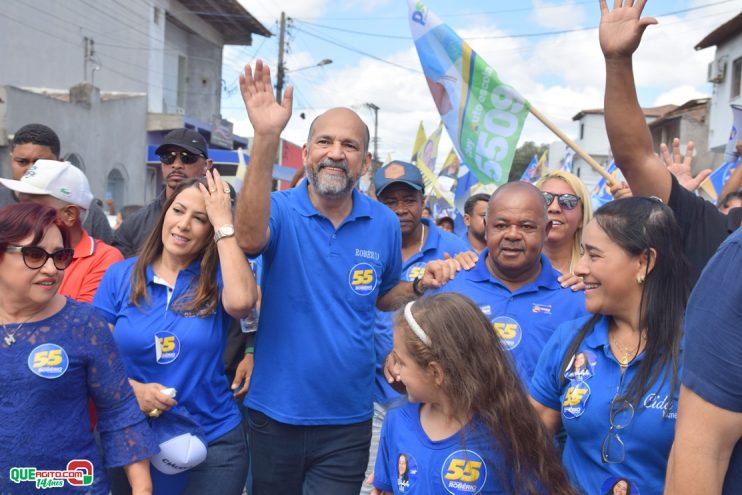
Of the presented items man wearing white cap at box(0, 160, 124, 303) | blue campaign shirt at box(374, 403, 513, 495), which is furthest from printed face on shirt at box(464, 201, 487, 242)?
blue campaign shirt at box(374, 403, 513, 495)

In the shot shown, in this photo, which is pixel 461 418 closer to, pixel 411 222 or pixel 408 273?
pixel 408 273

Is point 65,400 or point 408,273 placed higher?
point 408,273

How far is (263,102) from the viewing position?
10.0 ft

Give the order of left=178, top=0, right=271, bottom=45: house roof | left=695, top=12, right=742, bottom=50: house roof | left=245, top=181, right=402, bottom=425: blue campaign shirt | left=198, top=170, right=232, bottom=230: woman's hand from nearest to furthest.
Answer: left=198, top=170, right=232, bottom=230: woman's hand, left=245, top=181, right=402, bottom=425: blue campaign shirt, left=695, top=12, right=742, bottom=50: house roof, left=178, top=0, right=271, bottom=45: house roof

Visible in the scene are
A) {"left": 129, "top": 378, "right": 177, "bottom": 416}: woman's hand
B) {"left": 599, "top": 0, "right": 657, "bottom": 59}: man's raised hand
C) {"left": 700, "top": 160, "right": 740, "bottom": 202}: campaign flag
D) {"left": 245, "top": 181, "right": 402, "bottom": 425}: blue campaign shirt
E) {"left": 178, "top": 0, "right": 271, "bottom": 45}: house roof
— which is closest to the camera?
{"left": 599, "top": 0, "right": 657, "bottom": 59}: man's raised hand

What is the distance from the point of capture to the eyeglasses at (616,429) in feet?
7.86

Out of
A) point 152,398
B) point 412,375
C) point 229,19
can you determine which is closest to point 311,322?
point 152,398

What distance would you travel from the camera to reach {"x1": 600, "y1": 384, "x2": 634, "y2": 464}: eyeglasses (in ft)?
7.86

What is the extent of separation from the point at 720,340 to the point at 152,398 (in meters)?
2.14

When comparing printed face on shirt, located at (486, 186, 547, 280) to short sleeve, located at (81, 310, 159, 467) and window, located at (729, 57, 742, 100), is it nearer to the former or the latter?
short sleeve, located at (81, 310, 159, 467)

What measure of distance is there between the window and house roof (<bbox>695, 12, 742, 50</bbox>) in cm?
105

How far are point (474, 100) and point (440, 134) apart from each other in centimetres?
940

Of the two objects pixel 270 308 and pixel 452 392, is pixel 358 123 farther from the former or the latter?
pixel 452 392

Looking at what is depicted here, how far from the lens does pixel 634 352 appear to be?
8.23ft
